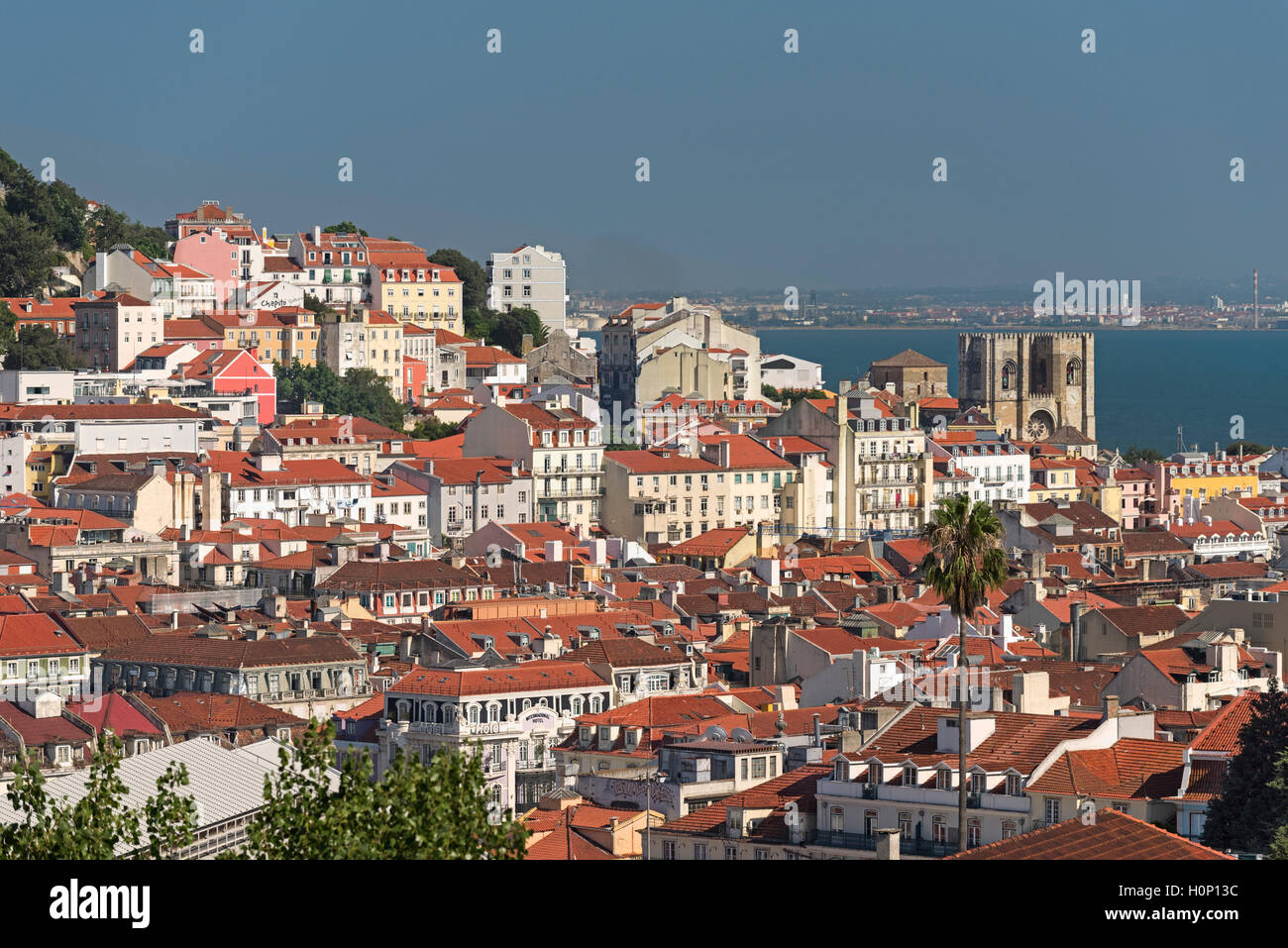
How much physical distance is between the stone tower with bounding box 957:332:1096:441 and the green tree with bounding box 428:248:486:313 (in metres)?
21.7

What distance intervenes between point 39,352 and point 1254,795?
74577 millimetres

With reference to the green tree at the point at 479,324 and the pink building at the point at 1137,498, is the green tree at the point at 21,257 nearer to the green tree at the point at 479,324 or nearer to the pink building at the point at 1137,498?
the green tree at the point at 479,324

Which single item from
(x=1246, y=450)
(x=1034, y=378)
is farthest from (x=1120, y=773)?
(x=1246, y=450)

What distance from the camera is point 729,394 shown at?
113 m

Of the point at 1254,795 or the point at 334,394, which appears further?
the point at 334,394

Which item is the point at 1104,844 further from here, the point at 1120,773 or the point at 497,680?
the point at 497,680

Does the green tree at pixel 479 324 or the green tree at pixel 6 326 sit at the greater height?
the green tree at pixel 479 324

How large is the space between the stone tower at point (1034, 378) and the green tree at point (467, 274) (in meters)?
21.7

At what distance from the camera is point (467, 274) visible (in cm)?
12594

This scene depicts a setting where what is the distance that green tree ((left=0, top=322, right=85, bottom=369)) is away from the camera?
97.4 metres

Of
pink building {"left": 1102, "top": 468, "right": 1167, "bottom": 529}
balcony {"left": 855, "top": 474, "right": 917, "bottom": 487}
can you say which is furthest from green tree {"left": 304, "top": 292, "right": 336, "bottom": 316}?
pink building {"left": 1102, "top": 468, "right": 1167, "bottom": 529}

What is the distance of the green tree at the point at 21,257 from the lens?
107438 mm

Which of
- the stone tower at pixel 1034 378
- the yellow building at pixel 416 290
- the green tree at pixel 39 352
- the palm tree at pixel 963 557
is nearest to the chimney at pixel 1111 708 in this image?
the palm tree at pixel 963 557

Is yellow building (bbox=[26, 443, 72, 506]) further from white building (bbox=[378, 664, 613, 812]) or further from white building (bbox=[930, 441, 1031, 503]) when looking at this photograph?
white building (bbox=[378, 664, 613, 812])
